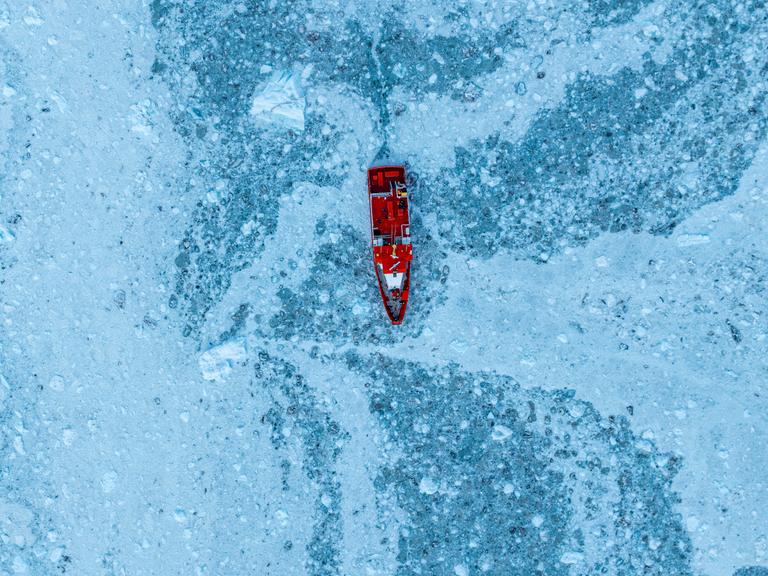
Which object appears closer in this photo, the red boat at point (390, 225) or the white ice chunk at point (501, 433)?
the red boat at point (390, 225)

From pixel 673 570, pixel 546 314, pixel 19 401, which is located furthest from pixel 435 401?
pixel 19 401

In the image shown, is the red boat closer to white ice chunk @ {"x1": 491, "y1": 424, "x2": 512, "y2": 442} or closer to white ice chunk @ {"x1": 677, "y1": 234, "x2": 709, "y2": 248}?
white ice chunk @ {"x1": 491, "y1": 424, "x2": 512, "y2": 442}

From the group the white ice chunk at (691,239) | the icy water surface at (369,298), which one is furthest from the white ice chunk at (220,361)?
the white ice chunk at (691,239)

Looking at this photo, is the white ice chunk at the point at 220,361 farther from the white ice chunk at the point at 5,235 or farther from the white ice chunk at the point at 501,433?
the white ice chunk at the point at 501,433

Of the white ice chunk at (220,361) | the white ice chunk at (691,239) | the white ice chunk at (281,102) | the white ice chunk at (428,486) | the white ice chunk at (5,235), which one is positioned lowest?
the white ice chunk at (428,486)

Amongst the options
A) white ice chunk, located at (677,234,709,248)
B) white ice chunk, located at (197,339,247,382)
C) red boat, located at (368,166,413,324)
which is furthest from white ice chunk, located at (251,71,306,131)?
white ice chunk, located at (677,234,709,248)
